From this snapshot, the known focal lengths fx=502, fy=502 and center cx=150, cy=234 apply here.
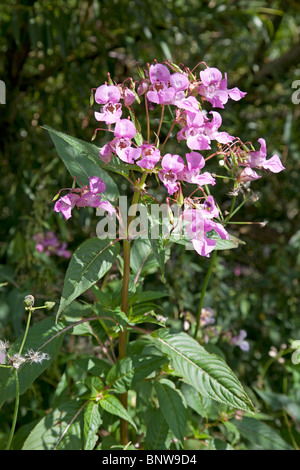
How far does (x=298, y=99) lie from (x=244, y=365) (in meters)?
0.89

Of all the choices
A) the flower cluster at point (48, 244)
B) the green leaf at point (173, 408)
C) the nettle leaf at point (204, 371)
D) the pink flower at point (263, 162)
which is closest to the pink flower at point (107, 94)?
the pink flower at point (263, 162)

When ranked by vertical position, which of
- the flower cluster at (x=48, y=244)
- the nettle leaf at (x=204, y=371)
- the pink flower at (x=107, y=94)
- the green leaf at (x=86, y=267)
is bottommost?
the flower cluster at (x=48, y=244)

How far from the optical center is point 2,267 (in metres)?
1.17

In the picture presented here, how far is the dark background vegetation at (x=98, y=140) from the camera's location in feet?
4.49

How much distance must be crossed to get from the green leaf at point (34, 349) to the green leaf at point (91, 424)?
10 centimetres

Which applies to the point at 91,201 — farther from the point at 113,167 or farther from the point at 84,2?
the point at 84,2

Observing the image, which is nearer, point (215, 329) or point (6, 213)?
point (215, 329)

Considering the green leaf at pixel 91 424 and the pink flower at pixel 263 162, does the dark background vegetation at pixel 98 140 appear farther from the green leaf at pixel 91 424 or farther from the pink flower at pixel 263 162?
the pink flower at pixel 263 162

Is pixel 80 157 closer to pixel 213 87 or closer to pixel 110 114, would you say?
pixel 110 114

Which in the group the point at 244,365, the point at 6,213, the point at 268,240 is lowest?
the point at 244,365

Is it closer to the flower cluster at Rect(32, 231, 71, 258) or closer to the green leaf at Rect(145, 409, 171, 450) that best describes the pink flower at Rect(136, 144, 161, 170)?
the green leaf at Rect(145, 409, 171, 450)
